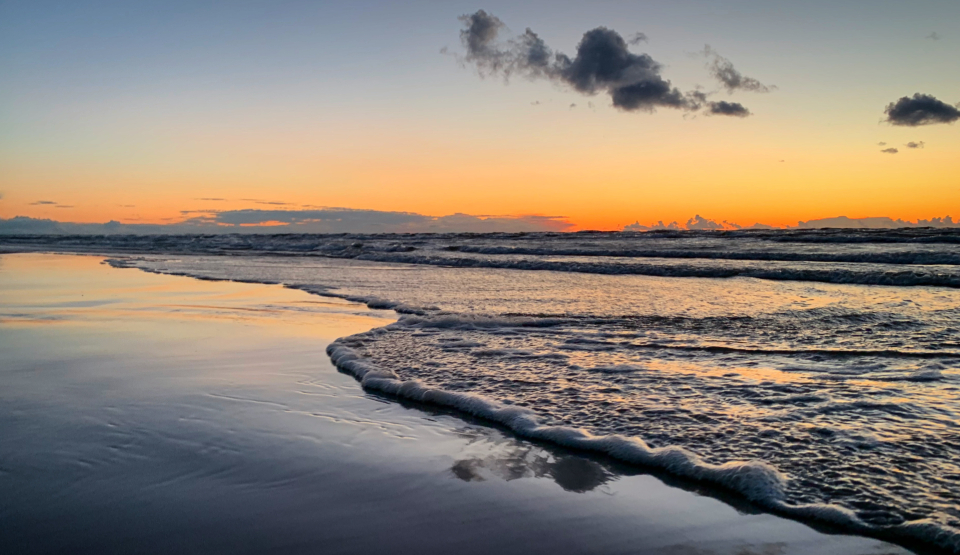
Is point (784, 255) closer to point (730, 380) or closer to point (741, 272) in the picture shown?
point (741, 272)

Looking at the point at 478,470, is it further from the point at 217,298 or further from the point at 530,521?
the point at 217,298

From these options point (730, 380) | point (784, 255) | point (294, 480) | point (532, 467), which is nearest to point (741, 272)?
point (784, 255)

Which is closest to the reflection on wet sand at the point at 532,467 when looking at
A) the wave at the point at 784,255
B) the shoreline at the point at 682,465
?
the shoreline at the point at 682,465

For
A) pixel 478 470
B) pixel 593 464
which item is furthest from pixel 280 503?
pixel 593 464

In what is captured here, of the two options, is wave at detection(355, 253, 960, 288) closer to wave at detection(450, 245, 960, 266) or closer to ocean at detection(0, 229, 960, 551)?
ocean at detection(0, 229, 960, 551)

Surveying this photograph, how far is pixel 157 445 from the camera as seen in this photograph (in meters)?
3.40

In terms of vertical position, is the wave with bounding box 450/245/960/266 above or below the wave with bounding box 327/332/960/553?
above

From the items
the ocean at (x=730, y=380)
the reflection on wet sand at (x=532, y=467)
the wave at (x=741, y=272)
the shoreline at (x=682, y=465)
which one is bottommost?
the reflection on wet sand at (x=532, y=467)

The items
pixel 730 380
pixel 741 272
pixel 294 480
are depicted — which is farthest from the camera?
pixel 741 272

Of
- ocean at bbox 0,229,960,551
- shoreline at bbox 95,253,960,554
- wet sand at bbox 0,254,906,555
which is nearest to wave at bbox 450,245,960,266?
ocean at bbox 0,229,960,551

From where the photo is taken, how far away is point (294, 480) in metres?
3.01

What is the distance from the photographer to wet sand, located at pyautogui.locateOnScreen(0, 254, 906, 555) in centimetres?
244

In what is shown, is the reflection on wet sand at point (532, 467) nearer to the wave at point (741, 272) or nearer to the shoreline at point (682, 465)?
the shoreline at point (682, 465)

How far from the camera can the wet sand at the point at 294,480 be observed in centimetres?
244
